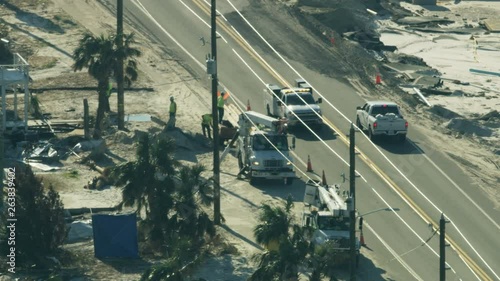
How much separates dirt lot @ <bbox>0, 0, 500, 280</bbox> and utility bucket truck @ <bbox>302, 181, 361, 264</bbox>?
8.88ft

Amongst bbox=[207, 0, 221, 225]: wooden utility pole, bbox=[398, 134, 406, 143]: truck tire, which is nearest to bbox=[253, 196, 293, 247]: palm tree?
bbox=[207, 0, 221, 225]: wooden utility pole

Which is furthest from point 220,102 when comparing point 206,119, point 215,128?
point 215,128

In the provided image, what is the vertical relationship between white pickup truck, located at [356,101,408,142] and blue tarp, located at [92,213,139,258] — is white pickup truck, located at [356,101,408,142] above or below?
above

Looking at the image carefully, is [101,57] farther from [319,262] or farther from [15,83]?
[319,262]

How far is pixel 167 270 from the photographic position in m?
43.5

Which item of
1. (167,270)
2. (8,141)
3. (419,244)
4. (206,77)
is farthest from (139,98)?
(167,270)

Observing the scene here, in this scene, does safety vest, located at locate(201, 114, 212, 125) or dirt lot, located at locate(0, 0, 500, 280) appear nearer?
dirt lot, located at locate(0, 0, 500, 280)

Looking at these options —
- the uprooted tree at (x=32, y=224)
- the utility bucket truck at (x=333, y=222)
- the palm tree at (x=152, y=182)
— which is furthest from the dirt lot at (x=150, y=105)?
the utility bucket truck at (x=333, y=222)

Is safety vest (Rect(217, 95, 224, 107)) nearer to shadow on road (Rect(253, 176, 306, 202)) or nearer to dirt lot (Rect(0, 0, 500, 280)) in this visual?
dirt lot (Rect(0, 0, 500, 280))

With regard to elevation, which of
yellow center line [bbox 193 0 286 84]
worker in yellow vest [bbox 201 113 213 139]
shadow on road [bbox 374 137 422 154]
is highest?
yellow center line [bbox 193 0 286 84]

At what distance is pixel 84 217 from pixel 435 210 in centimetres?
1530

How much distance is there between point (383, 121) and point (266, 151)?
8.22 meters

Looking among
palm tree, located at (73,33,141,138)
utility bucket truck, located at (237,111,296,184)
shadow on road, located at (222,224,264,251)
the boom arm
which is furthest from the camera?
palm tree, located at (73,33,141,138)

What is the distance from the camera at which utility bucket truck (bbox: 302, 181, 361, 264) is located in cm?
5247
